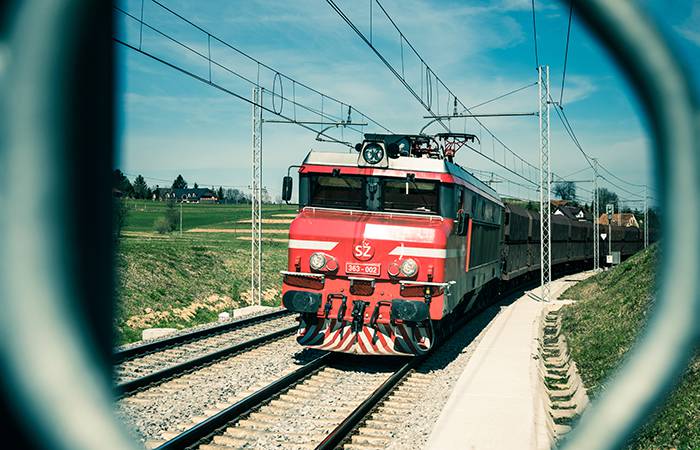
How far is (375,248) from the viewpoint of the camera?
11867 mm

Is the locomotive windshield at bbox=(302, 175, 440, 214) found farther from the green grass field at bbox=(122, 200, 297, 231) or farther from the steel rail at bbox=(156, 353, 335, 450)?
the green grass field at bbox=(122, 200, 297, 231)

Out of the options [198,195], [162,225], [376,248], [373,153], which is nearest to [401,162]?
[373,153]

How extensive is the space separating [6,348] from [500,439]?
25.6 feet

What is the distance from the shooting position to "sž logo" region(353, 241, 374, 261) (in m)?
11.9

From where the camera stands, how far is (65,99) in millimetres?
1057

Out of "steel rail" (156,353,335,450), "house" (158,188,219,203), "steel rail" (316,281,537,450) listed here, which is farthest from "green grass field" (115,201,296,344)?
"house" (158,188,219,203)

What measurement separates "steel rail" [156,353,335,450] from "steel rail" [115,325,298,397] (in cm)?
113

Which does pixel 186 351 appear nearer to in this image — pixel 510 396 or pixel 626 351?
pixel 510 396

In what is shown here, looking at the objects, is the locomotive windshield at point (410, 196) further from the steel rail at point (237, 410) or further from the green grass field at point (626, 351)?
the green grass field at point (626, 351)

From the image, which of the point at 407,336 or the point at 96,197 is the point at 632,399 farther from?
the point at 407,336

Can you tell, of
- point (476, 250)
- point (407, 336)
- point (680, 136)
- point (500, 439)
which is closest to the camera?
point (680, 136)

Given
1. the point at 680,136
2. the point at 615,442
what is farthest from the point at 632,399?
the point at 680,136

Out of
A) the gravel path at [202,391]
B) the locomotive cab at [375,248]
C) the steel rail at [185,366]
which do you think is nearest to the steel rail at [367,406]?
the locomotive cab at [375,248]

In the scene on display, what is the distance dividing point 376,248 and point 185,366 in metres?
3.98
